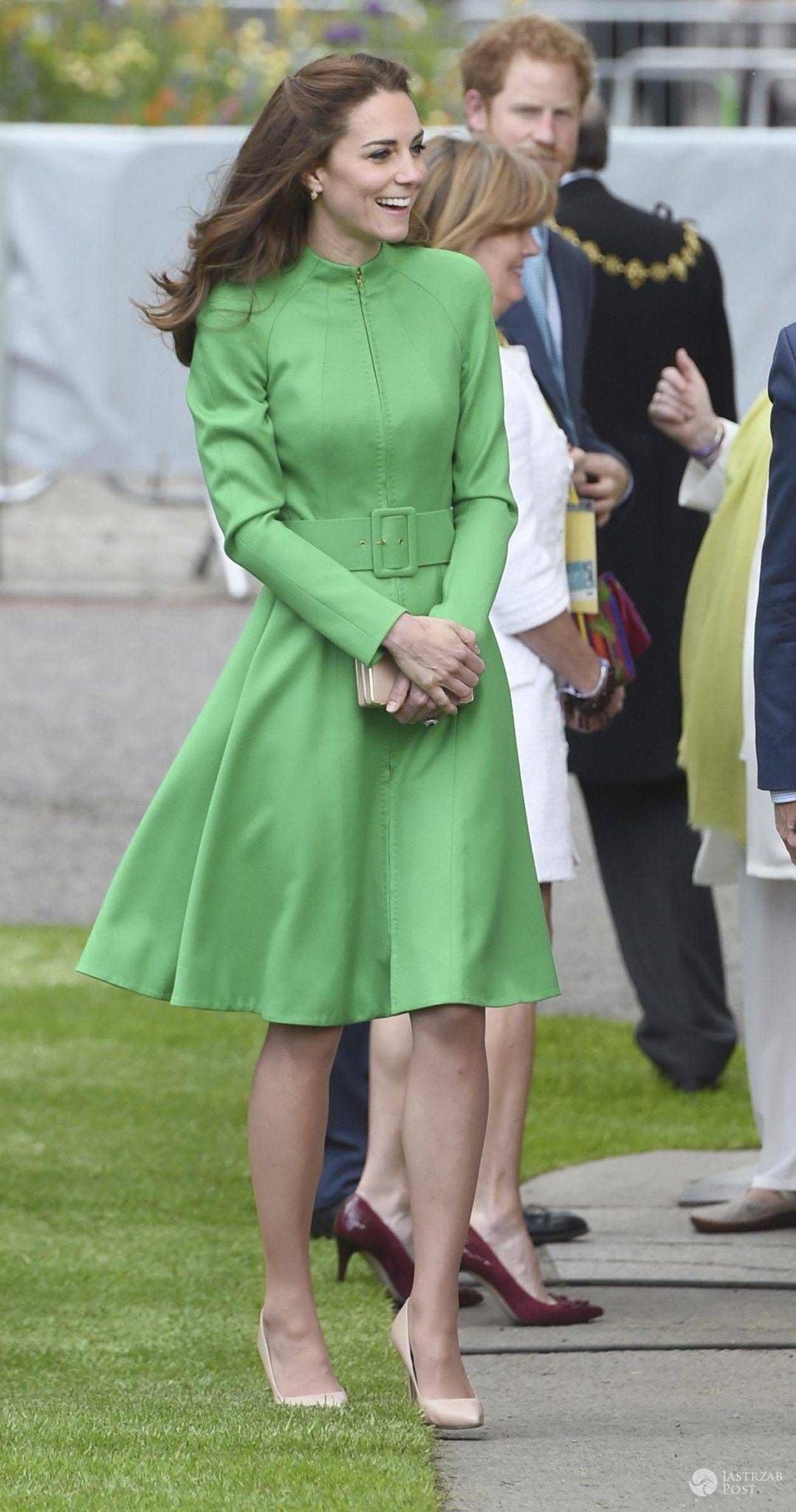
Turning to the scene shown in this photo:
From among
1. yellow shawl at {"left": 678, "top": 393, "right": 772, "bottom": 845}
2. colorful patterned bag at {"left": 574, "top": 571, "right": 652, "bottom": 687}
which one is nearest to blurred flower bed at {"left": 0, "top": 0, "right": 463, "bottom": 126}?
yellow shawl at {"left": 678, "top": 393, "right": 772, "bottom": 845}

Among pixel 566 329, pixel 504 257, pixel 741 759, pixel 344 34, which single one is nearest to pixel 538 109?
pixel 566 329

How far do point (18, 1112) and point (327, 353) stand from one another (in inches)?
109

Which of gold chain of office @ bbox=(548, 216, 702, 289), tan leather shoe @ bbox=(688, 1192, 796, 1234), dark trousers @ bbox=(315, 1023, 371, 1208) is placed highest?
gold chain of office @ bbox=(548, 216, 702, 289)

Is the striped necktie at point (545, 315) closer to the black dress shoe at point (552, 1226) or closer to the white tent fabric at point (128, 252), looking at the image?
the black dress shoe at point (552, 1226)

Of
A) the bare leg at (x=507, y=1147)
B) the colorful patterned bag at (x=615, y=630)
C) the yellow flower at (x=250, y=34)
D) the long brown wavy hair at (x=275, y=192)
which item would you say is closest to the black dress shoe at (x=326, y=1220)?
the bare leg at (x=507, y=1147)

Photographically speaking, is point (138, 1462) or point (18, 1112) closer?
point (138, 1462)

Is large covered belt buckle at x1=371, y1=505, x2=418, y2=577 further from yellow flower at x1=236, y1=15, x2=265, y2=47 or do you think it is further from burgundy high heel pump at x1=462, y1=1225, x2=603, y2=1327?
yellow flower at x1=236, y1=15, x2=265, y2=47

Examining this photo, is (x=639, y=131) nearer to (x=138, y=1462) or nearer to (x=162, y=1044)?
(x=162, y=1044)

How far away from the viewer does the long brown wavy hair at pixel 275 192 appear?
11.3 ft

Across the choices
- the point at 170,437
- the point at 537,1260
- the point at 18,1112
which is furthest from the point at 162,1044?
the point at 170,437

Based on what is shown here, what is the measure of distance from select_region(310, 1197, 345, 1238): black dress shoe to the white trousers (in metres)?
0.80

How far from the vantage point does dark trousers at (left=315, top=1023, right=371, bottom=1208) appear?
15.3ft

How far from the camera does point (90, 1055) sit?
20.5ft

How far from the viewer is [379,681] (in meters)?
3.34
